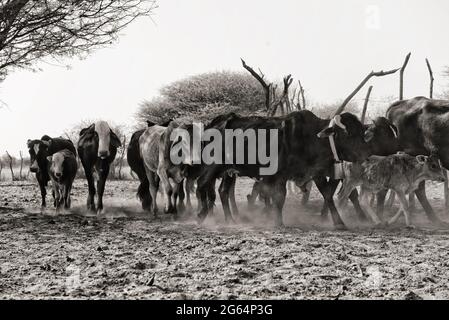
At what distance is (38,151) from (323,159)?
634 cm

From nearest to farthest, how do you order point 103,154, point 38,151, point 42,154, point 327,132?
point 327,132
point 103,154
point 38,151
point 42,154

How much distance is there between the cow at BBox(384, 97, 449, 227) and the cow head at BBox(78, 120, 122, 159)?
532cm

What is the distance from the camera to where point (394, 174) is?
9.43 meters

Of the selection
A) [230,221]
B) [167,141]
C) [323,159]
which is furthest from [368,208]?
[167,141]

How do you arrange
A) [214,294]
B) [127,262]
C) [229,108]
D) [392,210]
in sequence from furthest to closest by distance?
[229,108] < [392,210] < [127,262] < [214,294]

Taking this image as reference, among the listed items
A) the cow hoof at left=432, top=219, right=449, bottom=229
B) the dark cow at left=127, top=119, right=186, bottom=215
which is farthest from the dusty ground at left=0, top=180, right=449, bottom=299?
the dark cow at left=127, top=119, right=186, bottom=215

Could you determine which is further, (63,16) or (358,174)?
(63,16)

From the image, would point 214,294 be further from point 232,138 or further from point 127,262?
point 232,138

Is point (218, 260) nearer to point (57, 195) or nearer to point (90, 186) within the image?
point (90, 186)

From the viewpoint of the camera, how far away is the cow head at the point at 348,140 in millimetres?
9070

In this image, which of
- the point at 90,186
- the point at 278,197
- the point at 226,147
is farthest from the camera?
the point at 90,186

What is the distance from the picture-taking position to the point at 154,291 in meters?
5.04
